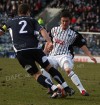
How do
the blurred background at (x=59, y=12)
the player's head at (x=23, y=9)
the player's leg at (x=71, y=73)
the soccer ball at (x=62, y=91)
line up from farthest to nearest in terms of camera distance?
the blurred background at (x=59, y=12) → the player's leg at (x=71, y=73) → the soccer ball at (x=62, y=91) → the player's head at (x=23, y=9)

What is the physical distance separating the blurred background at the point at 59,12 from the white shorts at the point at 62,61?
54.9 ft

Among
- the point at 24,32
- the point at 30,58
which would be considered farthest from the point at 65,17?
the point at 30,58

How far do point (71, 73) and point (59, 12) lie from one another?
25.2 meters

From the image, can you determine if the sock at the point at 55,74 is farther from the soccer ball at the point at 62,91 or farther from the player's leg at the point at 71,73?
the player's leg at the point at 71,73

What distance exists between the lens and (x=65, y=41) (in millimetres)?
12648

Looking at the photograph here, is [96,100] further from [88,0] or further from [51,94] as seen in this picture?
[88,0]

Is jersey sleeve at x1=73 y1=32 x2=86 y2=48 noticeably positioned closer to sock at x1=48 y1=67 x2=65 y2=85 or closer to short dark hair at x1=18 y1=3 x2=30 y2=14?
sock at x1=48 y1=67 x2=65 y2=85

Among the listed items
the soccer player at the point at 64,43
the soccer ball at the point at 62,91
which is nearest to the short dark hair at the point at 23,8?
the soccer player at the point at 64,43

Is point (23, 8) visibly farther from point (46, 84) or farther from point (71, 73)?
point (71, 73)

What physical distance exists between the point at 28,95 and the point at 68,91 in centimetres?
106

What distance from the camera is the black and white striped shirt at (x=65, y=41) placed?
12609 millimetres

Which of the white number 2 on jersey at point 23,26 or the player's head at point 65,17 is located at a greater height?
the white number 2 on jersey at point 23,26

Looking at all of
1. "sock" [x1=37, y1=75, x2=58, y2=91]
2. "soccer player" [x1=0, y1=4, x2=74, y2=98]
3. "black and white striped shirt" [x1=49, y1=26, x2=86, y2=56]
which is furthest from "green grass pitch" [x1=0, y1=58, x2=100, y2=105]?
"black and white striped shirt" [x1=49, y1=26, x2=86, y2=56]

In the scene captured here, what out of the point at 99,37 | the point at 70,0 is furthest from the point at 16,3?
the point at 99,37
